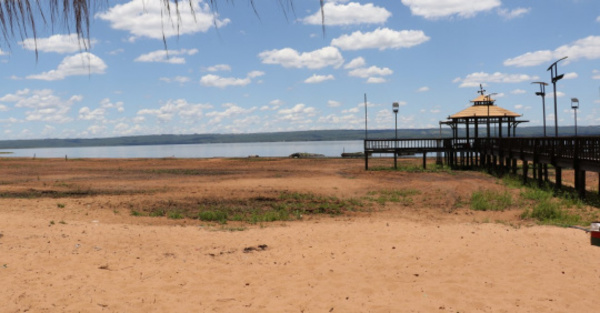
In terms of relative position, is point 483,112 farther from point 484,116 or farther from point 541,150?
point 541,150

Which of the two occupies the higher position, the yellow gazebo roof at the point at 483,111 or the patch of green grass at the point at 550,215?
the yellow gazebo roof at the point at 483,111

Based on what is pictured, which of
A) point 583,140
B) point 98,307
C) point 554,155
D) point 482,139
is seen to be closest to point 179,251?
point 98,307

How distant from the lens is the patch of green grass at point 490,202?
15789 mm

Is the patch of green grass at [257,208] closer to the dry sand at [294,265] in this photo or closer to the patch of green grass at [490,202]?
the dry sand at [294,265]

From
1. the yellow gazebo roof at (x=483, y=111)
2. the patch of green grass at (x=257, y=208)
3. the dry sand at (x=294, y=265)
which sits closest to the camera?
the dry sand at (x=294, y=265)

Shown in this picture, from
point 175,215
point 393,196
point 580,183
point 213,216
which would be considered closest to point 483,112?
point 580,183

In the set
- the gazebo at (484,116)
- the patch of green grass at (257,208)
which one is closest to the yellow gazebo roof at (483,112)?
the gazebo at (484,116)

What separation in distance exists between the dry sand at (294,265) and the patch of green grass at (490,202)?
5.24ft

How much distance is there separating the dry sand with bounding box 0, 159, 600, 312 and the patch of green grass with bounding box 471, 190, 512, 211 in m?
1.60

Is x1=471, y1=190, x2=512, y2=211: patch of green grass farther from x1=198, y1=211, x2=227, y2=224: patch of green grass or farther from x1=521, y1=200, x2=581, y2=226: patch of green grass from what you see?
x1=198, y1=211, x2=227, y2=224: patch of green grass

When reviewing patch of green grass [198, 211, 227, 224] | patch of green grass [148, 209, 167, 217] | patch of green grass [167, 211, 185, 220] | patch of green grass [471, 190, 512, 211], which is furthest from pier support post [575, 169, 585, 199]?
patch of green grass [148, 209, 167, 217]

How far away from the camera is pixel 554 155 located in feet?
64.5

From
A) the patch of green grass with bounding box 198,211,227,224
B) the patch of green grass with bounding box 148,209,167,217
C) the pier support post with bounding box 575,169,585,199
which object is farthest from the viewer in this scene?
the pier support post with bounding box 575,169,585,199

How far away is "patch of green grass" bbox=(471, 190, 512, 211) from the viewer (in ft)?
51.8
